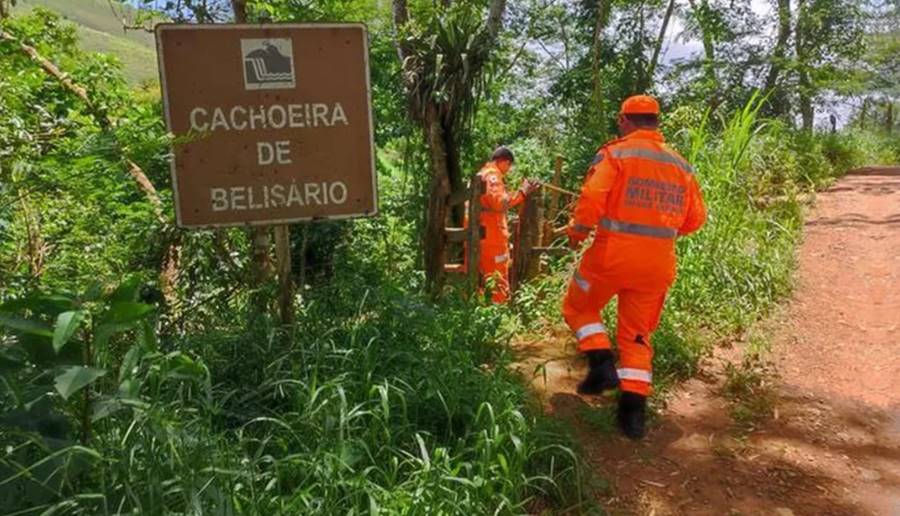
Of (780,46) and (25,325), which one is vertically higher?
(780,46)

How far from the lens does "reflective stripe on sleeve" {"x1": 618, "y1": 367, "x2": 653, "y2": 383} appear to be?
11.5ft

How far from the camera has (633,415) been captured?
3.52 metres

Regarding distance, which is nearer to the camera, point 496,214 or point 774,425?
point 774,425

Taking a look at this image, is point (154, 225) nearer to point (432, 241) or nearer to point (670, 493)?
point (432, 241)

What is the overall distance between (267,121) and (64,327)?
138 cm

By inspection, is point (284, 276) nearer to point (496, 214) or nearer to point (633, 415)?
point (633, 415)

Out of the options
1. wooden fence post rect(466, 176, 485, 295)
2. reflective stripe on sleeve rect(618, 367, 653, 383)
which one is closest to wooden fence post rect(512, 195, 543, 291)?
wooden fence post rect(466, 176, 485, 295)

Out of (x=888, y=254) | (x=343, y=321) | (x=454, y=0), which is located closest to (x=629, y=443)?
(x=343, y=321)

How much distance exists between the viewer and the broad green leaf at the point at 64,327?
1.78 m

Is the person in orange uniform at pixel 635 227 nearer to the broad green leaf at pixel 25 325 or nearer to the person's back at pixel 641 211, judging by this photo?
the person's back at pixel 641 211

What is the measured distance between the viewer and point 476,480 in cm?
253

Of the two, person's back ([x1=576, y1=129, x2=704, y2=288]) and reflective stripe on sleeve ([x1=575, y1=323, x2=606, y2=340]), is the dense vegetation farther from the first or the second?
person's back ([x1=576, y1=129, x2=704, y2=288])

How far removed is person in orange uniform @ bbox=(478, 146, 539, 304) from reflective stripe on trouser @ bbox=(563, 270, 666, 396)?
2.67 metres

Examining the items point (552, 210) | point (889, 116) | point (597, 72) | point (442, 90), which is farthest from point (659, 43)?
point (889, 116)
